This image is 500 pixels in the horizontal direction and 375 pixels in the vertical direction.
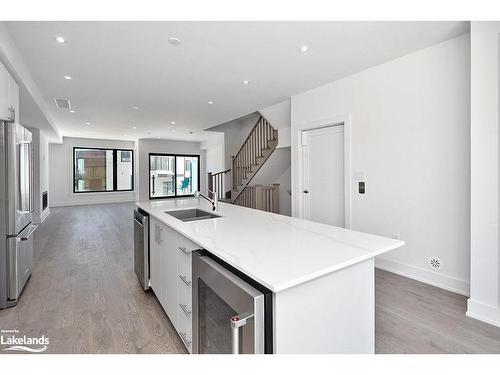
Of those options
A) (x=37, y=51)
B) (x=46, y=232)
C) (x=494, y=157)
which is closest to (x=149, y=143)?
(x=46, y=232)

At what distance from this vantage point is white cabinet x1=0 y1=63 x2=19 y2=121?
99.8 inches

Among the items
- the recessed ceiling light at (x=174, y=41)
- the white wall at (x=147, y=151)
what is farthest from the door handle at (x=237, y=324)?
the white wall at (x=147, y=151)

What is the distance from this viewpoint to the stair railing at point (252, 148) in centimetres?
604

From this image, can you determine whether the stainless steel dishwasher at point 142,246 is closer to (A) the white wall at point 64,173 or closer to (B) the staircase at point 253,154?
(B) the staircase at point 253,154

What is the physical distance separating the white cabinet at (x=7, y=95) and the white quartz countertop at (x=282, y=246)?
6.63 ft

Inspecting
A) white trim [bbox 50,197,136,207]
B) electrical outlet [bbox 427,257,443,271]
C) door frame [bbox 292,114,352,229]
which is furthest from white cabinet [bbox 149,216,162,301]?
white trim [bbox 50,197,136,207]

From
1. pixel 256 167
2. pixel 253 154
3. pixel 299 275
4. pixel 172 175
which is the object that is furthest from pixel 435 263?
pixel 172 175

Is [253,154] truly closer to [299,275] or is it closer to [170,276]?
[170,276]

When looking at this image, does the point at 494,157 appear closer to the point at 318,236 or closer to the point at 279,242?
the point at 318,236

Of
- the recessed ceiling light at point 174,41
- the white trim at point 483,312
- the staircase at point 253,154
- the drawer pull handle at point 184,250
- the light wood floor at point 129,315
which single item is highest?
the recessed ceiling light at point 174,41

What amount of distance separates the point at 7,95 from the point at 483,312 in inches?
190

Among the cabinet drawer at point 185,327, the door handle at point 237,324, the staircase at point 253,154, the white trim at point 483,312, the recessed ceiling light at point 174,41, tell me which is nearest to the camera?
the door handle at point 237,324

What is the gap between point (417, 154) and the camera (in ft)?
9.67

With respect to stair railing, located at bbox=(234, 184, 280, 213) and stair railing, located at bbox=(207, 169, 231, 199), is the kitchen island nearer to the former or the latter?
stair railing, located at bbox=(234, 184, 280, 213)
